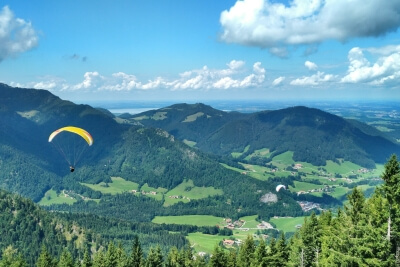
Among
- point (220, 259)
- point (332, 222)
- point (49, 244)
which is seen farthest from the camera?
point (49, 244)

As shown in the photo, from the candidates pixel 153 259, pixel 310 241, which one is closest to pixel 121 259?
pixel 153 259

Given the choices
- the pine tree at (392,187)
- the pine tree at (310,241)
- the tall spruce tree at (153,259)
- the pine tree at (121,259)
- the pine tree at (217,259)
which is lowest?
the pine tree at (121,259)

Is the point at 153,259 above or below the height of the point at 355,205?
below

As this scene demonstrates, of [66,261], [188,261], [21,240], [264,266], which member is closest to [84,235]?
[21,240]

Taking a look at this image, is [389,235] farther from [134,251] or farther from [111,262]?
[111,262]

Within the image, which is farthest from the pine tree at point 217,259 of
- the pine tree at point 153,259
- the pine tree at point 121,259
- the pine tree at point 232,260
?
the pine tree at point 121,259

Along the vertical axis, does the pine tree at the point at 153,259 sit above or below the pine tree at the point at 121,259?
above

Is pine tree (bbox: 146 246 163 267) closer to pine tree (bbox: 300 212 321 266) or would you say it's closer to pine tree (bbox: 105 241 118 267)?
pine tree (bbox: 105 241 118 267)

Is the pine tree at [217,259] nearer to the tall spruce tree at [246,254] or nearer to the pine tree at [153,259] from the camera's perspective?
the tall spruce tree at [246,254]

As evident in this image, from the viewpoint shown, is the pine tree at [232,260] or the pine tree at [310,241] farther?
the pine tree at [232,260]

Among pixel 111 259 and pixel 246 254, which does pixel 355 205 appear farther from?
pixel 111 259

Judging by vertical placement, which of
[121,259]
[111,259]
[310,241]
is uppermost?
[310,241]
